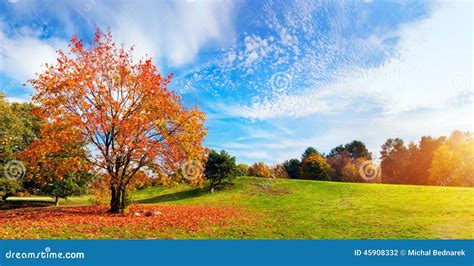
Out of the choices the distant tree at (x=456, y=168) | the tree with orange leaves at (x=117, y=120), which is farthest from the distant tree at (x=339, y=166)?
the tree with orange leaves at (x=117, y=120)

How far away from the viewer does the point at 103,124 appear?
18.3m

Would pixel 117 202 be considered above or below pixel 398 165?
below

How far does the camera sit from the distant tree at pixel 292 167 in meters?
73.8

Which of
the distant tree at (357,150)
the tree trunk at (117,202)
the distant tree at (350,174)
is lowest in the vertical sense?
the tree trunk at (117,202)

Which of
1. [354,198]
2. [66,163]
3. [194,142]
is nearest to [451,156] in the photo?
[354,198]

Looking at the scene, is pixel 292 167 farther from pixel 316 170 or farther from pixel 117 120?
pixel 117 120

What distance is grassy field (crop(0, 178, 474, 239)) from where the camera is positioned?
14.4 m

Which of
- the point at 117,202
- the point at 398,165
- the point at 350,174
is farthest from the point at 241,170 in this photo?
the point at 398,165

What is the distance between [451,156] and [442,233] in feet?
144

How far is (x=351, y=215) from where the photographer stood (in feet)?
65.0

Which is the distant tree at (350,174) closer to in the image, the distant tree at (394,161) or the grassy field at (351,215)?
the distant tree at (394,161)

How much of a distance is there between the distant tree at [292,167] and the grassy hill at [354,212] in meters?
34.9

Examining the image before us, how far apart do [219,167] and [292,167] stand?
3767cm

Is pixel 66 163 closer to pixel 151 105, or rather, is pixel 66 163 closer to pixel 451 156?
pixel 151 105
